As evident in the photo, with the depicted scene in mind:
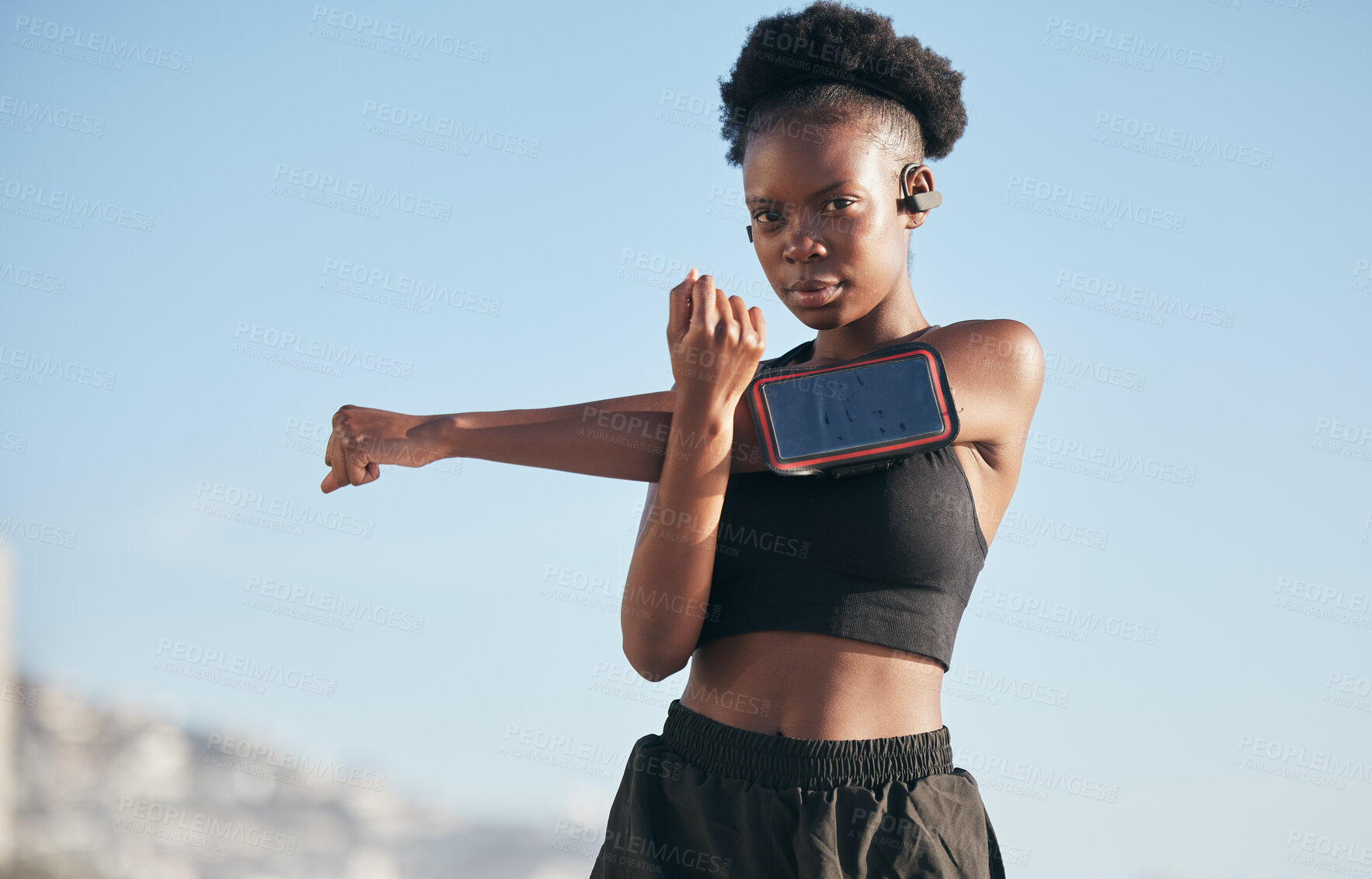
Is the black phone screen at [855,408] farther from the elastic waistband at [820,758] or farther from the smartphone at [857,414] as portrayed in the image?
the elastic waistband at [820,758]

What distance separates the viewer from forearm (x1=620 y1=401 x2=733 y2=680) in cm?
193

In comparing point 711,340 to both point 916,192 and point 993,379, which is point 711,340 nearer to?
point 993,379

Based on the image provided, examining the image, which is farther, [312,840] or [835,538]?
[312,840]

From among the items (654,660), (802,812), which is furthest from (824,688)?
(654,660)

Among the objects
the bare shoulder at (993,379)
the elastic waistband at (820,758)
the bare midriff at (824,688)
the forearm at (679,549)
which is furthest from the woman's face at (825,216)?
the elastic waistband at (820,758)

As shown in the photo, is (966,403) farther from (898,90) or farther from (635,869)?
(635,869)

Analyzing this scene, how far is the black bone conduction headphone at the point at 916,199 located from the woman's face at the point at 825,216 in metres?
0.02

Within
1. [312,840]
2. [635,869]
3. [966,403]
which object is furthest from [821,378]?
[312,840]

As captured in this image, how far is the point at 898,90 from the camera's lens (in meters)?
2.46

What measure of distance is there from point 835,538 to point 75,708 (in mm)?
59782

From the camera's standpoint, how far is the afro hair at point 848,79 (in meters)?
2.36

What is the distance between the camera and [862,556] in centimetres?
203

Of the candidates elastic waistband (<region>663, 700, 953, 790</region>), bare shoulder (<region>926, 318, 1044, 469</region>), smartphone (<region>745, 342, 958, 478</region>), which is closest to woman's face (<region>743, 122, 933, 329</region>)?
bare shoulder (<region>926, 318, 1044, 469</region>)

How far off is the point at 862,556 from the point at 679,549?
0.34 m
